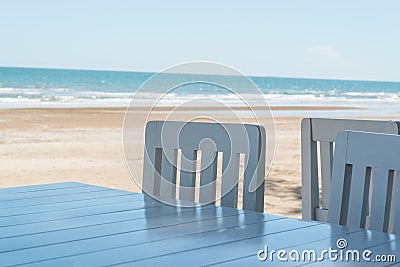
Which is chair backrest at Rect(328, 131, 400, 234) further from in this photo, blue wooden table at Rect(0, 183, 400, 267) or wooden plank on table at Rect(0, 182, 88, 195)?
wooden plank on table at Rect(0, 182, 88, 195)

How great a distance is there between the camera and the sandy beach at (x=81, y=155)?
219 inches

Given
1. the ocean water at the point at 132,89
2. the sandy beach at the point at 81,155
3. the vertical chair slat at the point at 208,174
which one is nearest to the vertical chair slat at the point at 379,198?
the vertical chair slat at the point at 208,174

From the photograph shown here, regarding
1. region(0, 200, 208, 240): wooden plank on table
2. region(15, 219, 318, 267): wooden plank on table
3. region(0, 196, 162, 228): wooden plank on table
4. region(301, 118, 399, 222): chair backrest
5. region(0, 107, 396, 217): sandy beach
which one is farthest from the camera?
region(0, 107, 396, 217): sandy beach

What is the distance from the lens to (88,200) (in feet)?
5.76

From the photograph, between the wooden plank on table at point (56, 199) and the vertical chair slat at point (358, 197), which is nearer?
the vertical chair slat at point (358, 197)

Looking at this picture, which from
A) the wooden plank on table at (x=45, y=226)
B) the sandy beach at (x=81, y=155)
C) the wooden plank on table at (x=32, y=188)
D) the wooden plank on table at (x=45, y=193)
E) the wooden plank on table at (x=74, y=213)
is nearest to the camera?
the wooden plank on table at (x=45, y=226)

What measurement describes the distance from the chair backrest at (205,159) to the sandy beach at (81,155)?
2549mm

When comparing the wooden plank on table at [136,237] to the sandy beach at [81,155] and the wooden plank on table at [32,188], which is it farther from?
the sandy beach at [81,155]

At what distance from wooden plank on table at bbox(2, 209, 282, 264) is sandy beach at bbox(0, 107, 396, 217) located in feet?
9.68

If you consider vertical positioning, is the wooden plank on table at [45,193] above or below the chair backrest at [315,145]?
below

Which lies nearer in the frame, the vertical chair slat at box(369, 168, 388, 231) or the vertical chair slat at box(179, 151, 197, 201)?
the vertical chair slat at box(369, 168, 388, 231)

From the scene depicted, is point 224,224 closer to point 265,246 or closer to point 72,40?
point 265,246

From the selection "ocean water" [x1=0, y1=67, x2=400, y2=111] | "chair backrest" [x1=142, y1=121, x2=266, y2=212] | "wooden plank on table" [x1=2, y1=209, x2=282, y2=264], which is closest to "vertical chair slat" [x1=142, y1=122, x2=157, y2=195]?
"chair backrest" [x1=142, y1=121, x2=266, y2=212]

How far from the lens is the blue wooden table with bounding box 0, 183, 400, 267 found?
1170mm
